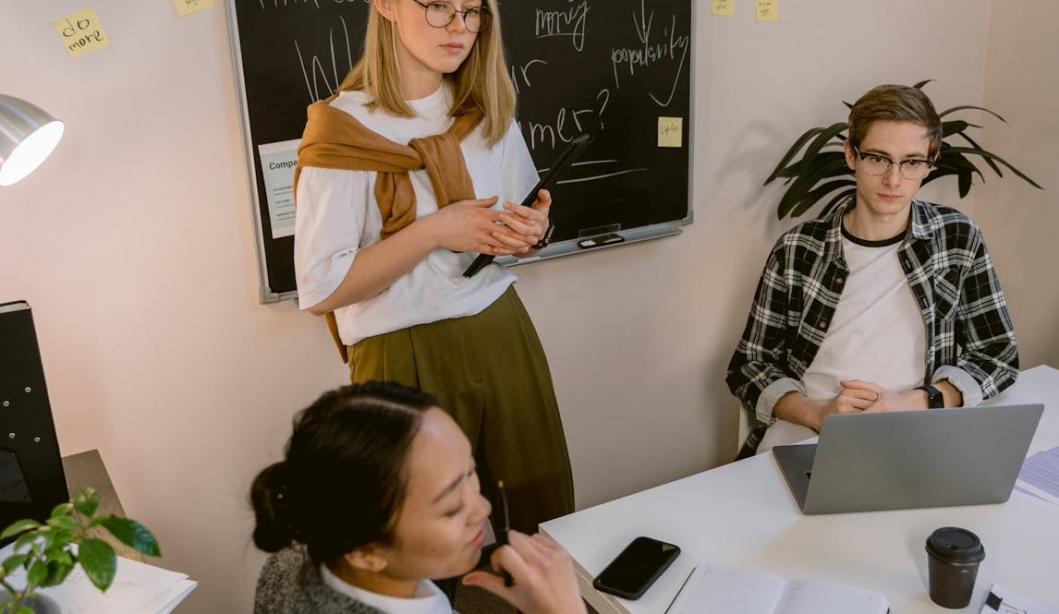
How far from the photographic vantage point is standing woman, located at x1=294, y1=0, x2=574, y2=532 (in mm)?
1650

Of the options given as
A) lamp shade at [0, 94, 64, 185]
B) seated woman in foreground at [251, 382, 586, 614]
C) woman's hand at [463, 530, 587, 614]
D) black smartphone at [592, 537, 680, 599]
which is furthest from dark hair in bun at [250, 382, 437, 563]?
lamp shade at [0, 94, 64, 185]

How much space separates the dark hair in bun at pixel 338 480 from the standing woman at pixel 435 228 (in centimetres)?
60

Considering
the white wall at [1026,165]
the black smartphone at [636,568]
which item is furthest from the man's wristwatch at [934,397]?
the white wall at [1026,165]

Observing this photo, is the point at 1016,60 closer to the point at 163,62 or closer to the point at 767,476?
the point at 767,476

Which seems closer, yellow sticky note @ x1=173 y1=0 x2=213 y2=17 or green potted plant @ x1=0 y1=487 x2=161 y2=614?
green potted plant @ x1=0 y1=487 x2=161 y2=614

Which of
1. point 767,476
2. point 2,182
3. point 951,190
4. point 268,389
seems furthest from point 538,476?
point 951,190

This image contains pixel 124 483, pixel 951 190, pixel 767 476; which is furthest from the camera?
pixel 951 190

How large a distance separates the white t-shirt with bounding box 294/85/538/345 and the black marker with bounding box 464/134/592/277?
0.12 feet

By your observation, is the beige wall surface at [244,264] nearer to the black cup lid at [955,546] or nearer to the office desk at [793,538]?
the office desk at [793,538]

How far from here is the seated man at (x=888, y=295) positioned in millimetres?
1872

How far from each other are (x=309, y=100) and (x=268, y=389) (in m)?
0.71

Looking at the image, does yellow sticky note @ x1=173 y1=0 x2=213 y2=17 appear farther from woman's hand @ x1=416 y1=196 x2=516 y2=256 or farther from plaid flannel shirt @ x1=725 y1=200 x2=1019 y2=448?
plaid flannel shirt @ x1=725 y1=200 x2=1019 y2=448

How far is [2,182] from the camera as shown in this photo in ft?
4.67

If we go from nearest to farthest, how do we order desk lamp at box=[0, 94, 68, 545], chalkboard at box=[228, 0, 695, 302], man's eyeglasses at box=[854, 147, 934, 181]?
desk lamp at box=[0, 94, 68, 545]
man's eyeglasses at box=[854, 147, 934, 181]
chalkboard at box=[228, 0, 695, 302]
